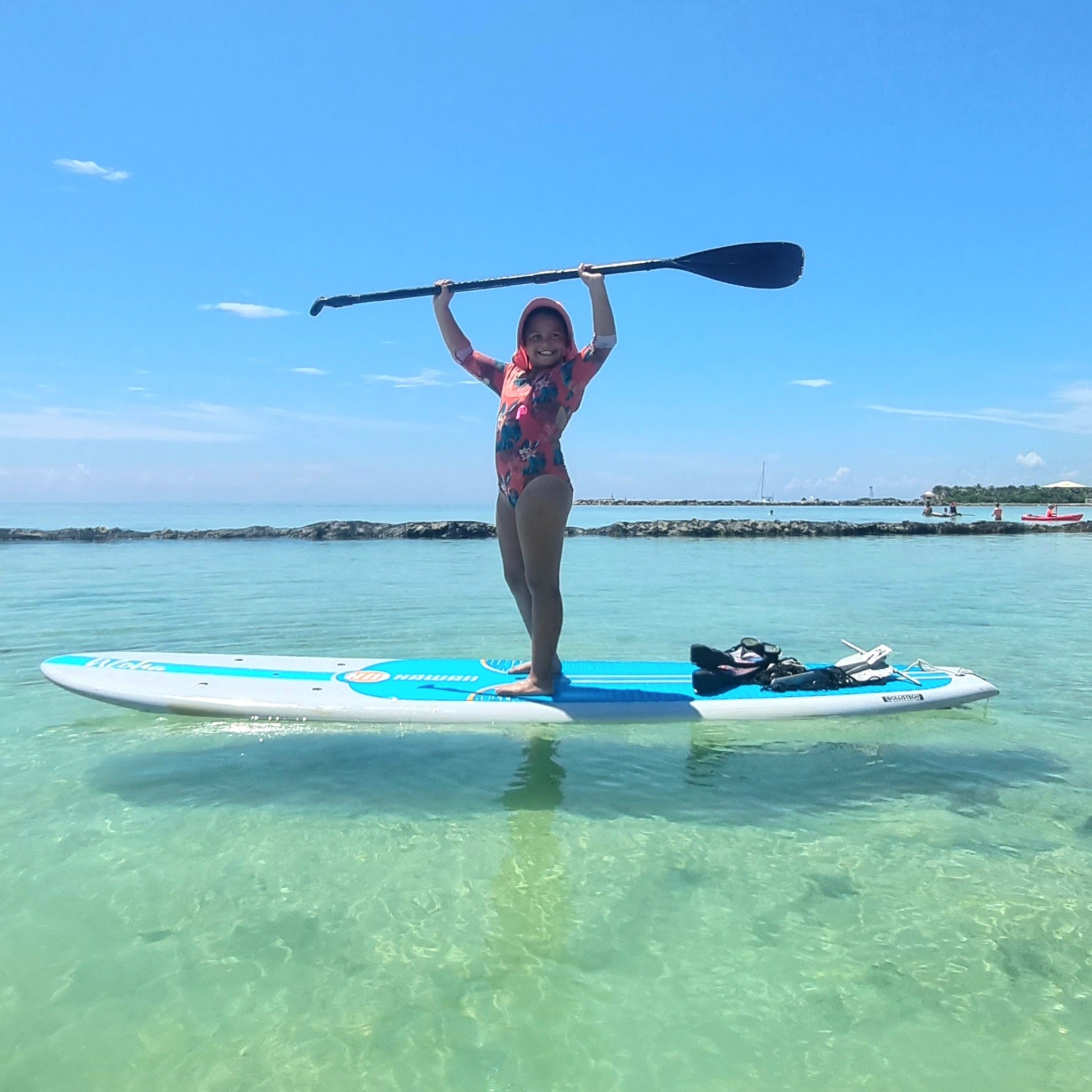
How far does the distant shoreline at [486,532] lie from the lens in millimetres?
30406

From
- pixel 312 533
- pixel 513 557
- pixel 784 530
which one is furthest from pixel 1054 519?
pixel 513 557

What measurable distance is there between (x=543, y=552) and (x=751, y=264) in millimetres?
2570

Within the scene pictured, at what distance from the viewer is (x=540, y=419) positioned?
15.9 feet

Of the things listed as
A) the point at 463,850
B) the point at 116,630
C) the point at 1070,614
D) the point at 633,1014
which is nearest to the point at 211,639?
the point at 116,630

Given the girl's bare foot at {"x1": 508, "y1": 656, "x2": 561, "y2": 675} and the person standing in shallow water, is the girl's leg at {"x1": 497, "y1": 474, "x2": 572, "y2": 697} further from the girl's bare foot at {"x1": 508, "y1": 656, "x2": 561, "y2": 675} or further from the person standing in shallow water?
the girl's bare foot at {"x1": 508, "y1": 656, "x2": 561, "y2": 675}

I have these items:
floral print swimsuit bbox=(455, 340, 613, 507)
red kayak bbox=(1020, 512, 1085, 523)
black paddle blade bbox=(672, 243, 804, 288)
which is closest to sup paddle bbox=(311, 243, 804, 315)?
black paddle blade bbox=(672, 243, 804, 288)

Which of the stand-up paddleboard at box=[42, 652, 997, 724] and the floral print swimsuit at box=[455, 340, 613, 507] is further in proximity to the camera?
the stand-up paddleboard at box=[42, 652, 997, 724]

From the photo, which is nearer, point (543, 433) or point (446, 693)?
point (543, 433)

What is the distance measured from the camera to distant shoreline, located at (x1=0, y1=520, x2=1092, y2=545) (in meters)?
30.4

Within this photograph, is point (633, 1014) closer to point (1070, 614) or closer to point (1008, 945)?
point (1008, 945)

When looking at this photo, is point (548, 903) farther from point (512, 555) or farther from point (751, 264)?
point (751, 264)

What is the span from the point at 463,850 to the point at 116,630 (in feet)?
25.5

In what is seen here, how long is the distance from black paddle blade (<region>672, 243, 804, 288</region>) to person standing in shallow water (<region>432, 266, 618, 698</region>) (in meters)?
1.14

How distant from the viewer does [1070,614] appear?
1145 centimetres
